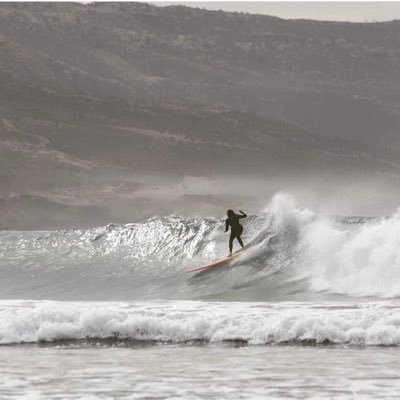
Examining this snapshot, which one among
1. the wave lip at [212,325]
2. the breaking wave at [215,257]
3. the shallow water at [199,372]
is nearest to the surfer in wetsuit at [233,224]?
the breaking wave at [215,257]

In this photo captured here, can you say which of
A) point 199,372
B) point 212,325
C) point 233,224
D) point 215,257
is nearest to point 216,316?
point 212,325

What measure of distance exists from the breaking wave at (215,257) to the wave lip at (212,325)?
161 inches

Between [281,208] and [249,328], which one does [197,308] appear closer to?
[249,328]

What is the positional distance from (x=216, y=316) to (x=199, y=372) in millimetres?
4076

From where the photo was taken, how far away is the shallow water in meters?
14.1

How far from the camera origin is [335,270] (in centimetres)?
2628

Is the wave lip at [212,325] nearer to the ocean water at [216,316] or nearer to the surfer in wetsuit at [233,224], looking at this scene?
the ocean water at [216,316]

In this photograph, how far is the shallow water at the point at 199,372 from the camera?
14.1m

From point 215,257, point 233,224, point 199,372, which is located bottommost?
point 199,372

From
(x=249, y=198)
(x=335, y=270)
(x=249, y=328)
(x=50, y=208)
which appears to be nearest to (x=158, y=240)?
(x=335, y=270)

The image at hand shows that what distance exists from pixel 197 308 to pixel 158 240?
13.4 metres

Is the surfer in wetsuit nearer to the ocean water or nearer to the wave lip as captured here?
the ocean water

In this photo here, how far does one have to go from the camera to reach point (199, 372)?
1549cm

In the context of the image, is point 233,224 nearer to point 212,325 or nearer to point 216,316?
point 216,316
